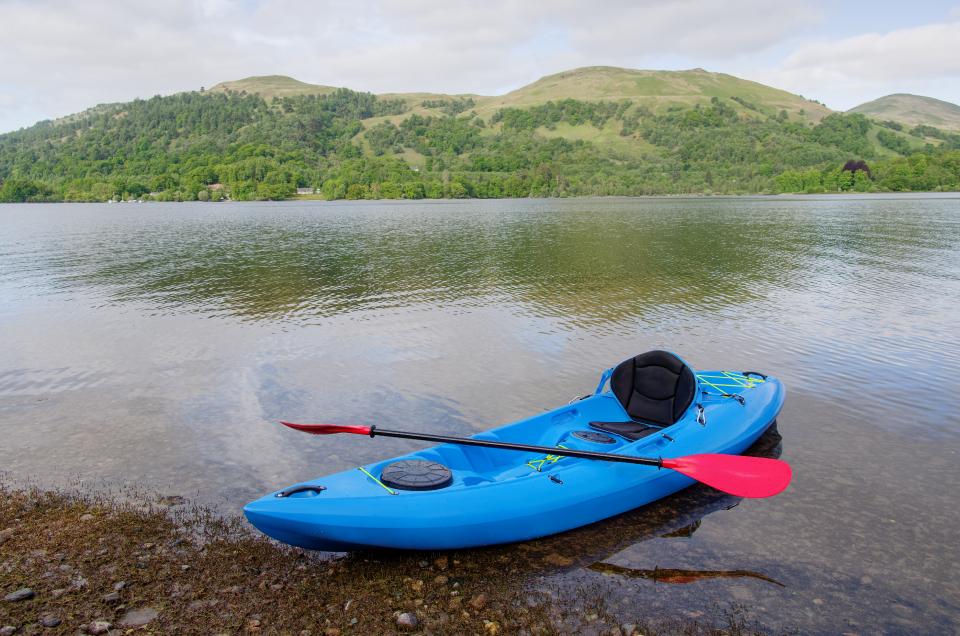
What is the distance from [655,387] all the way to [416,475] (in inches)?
165

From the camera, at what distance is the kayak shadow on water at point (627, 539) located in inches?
231

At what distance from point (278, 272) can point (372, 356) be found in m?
15.9

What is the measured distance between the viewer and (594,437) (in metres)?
7.91

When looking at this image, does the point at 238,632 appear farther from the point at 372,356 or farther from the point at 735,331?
the point at 735,331

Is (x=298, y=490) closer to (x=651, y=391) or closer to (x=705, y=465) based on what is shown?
(x=705, y=465)

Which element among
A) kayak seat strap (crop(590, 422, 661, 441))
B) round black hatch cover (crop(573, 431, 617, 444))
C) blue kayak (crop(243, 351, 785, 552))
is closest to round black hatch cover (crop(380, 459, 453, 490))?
blue kayak (crop(243, 351, 785, 552))

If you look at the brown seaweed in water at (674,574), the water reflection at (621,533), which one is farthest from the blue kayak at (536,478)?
the brown seaweed in water at (674,574)

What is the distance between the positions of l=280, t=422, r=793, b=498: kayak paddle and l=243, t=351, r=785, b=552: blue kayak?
286 mm

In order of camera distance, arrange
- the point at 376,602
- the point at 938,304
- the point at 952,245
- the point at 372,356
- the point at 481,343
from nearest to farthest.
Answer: the point at 376,602, the point at 372,356, the point at 481,343, the point at 938,304, the point at 952,245

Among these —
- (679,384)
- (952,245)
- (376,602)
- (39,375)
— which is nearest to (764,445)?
(679,384)

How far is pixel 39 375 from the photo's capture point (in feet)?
39.4

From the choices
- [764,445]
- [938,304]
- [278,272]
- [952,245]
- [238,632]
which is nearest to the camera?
[238,632]

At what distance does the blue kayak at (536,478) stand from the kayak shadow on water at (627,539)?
146mm

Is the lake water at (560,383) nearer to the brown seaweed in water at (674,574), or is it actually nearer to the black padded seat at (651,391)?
the brown seaweed in water at (674,574)
